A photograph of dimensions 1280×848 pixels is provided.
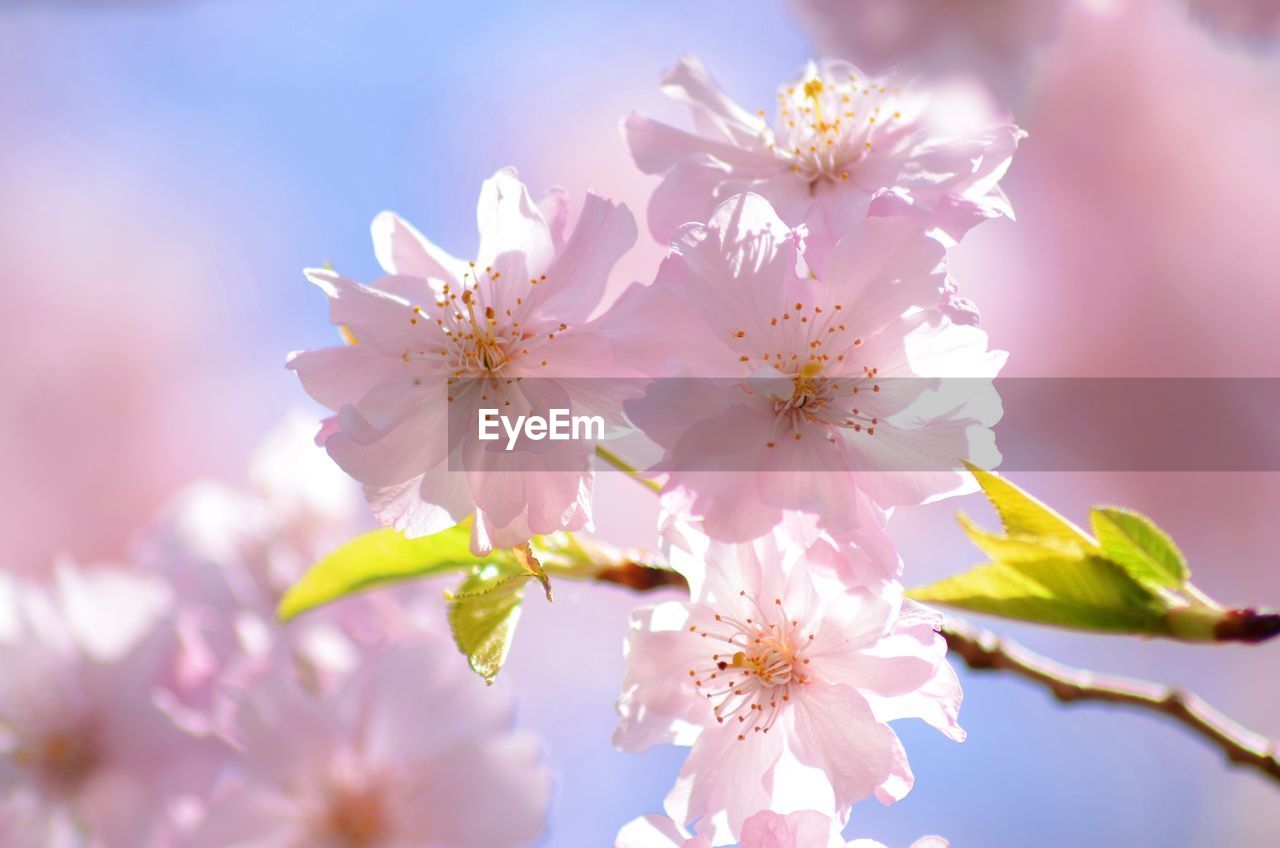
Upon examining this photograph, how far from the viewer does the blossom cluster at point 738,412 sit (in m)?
0.48

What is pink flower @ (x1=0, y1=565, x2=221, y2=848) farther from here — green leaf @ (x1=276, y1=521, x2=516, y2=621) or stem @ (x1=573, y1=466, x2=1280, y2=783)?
stem @ (x1=573, y1=466, x2=1280, y2=783)

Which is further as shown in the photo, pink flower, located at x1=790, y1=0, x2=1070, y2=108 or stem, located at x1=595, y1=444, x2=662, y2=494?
pink flower, located at x1=790, y1=0, x2=1070, y2=108

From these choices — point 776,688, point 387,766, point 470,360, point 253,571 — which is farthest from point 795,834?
point 253,571

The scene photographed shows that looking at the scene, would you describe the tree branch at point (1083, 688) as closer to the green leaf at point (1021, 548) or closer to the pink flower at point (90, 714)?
the green leaf at point (1021, 548)

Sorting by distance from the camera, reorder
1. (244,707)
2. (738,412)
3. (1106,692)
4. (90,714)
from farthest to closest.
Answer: (90,714) < (244,707) < (1106,692) < (738,412)

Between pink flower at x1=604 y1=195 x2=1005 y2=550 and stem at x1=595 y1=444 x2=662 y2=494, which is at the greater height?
pink flower at x1=604 y1=195 x2=1005 y2=550

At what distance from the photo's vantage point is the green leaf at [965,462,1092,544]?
50 centimetres

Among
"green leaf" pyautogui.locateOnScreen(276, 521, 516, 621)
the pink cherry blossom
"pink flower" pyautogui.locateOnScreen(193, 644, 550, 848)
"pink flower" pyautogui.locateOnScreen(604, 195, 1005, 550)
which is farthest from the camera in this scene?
the pink cherry blossom

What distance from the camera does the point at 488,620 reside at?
0.52m

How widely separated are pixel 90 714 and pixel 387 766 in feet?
1.08

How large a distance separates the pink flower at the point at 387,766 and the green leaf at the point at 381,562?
0.20m

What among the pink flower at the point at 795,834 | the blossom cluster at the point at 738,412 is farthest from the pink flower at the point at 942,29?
the pink flower at the point at 795,834

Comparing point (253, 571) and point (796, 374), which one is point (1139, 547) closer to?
point (796, 374)

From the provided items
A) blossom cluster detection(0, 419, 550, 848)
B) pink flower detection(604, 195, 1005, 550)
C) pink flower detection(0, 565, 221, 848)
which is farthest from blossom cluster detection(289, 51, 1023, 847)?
pink flower detection(0, 565, 221, 848)
